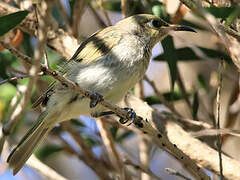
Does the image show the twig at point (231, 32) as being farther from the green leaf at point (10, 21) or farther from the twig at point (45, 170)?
the twig at point (45, 170)

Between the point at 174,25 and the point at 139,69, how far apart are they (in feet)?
1.89

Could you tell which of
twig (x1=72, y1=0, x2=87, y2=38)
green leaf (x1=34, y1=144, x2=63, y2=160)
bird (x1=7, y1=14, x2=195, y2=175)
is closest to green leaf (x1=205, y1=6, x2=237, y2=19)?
bird (x1=7, y1=14, x2=195, y2=175)

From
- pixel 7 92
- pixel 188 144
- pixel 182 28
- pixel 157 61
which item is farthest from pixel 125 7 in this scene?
pixel 7 92

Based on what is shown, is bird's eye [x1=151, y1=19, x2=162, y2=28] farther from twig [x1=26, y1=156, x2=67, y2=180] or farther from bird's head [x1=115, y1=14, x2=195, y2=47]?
twig [x1=26, y1=156, x2=67, y2=180]

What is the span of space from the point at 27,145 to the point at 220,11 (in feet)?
5.35

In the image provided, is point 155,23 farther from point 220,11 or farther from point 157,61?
point 220,11

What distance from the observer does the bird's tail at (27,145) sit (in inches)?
114

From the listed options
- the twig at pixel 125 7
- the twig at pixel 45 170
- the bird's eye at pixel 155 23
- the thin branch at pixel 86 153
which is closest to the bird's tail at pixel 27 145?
the twig at pixel 45 170

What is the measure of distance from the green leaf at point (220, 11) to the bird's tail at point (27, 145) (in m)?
1.48

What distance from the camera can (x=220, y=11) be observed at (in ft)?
7.39

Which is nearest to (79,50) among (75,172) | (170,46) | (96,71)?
(96,71)

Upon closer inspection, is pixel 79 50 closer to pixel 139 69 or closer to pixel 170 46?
pixel 139 69

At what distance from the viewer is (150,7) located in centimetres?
383

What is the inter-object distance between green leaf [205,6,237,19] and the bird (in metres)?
0.98
